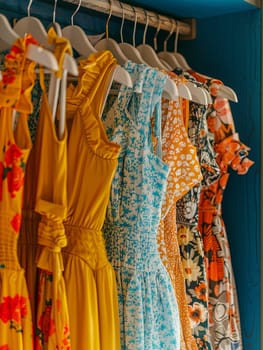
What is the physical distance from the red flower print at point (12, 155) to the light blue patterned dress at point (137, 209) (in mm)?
295

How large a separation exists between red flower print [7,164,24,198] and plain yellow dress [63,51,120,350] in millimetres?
180

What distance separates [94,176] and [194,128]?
41 cm

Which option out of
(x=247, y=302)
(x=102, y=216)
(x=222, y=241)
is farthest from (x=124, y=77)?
(x=247, y=302)

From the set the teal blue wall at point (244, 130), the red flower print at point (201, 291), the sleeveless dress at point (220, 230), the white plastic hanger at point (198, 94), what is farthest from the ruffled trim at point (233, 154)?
the red flower print at point (201, 291)

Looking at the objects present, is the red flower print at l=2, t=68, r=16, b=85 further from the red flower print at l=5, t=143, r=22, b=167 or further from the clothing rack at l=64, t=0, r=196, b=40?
the clothing rack at l=64, t=0, r=196, b=40

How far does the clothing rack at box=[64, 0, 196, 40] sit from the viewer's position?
151 cm

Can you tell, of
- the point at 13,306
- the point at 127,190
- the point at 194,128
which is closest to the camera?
the point at 13,306

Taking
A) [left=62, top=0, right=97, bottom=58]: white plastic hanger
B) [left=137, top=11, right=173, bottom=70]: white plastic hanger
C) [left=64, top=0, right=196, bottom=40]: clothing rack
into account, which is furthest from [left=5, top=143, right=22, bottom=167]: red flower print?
[left=137, top=11, right=173, bottom=70]: white plastic hanger

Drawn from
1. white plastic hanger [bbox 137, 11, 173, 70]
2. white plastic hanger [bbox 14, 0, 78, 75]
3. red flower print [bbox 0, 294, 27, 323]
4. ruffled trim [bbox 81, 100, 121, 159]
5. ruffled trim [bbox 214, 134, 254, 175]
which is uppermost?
white plastic hanger [bbox 137, 11, 173, 70]

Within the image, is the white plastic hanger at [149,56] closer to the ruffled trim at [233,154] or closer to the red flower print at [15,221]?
the ruffled trim at [233,154]

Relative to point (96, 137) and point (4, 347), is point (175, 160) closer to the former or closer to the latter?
point (96, 137)

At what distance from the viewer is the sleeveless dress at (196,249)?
5.25ft

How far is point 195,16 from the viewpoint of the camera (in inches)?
74.2

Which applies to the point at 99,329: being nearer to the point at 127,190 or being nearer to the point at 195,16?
the point at 127,190
